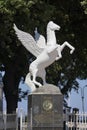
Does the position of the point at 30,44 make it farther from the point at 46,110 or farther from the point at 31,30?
the point at 31,30

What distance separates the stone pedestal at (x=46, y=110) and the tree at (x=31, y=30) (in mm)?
7055

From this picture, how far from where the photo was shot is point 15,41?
2700 centimetres

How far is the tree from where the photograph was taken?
77.6 ft

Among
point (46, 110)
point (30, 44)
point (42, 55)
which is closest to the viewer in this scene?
point (46, 110)

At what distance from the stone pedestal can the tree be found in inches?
278

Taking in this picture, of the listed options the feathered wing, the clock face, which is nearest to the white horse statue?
the feathered wing


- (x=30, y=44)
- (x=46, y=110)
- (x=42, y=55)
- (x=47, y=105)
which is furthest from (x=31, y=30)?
(x=46, y=110)

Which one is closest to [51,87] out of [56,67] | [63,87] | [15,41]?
[15,41]

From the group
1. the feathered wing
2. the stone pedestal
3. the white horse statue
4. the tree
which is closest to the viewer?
the stone pedestal

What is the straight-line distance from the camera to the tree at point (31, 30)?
77.6 ft

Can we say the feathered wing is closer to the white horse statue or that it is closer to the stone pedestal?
the white horse statue

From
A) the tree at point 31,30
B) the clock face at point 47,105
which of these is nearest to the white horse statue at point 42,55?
the clock face at point 47,105

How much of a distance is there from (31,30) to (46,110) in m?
8.27

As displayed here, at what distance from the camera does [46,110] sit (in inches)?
671
